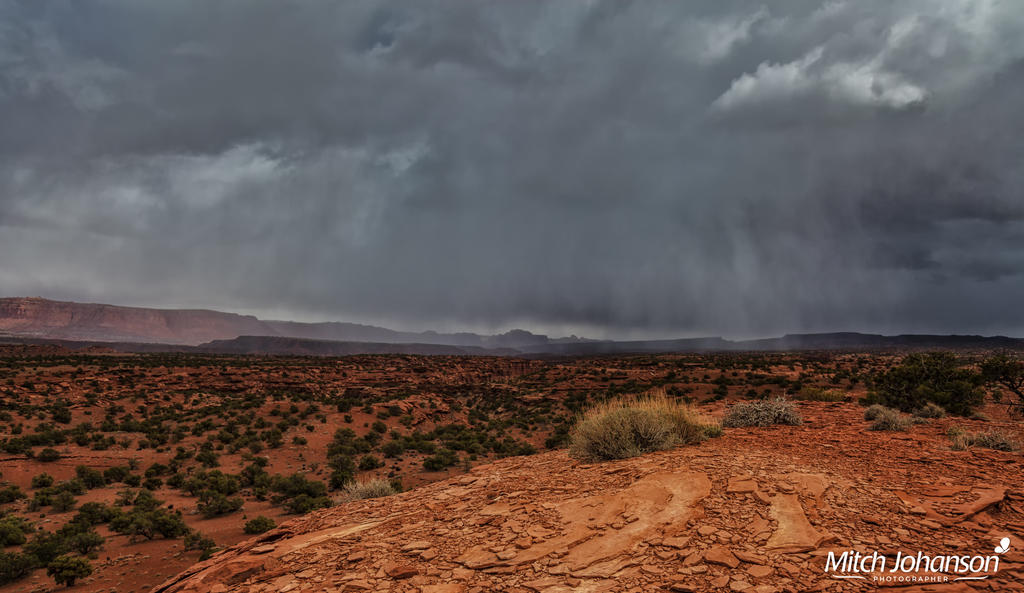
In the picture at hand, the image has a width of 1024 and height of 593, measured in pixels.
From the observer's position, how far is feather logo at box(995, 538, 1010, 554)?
14.4ft

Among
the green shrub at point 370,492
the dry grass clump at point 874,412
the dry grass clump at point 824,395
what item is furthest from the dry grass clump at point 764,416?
the dry grass clump at point 824,395

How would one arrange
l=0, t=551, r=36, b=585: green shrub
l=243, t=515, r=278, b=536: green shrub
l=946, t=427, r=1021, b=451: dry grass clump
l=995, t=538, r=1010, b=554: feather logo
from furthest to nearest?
1. l=243, t=515, r=278, b=536: green shrub
2. l=0, t=551, r=36, b=585: green shrub
3. l=946, t=427, r=1021, b=451: dry grass clump
4. l=995, t=538, r=1010, b=554: feather logo

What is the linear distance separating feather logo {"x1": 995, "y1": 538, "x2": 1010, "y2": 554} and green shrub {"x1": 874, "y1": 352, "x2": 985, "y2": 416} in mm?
18073

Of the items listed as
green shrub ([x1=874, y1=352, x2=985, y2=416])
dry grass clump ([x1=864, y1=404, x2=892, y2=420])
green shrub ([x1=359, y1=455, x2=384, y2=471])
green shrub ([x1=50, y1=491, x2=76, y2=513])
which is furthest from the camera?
green shrub ([x1=359, y1=455, x2=384, y2=471])

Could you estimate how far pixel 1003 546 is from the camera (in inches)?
175

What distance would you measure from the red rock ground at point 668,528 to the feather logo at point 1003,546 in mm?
56

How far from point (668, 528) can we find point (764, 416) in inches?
358

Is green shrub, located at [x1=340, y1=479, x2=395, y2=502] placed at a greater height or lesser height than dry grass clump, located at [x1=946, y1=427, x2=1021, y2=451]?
lesser

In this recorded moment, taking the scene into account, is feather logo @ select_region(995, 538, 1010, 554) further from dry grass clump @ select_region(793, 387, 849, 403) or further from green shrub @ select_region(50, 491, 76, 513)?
green shrub @ select_region(50, 491, 76, 513)

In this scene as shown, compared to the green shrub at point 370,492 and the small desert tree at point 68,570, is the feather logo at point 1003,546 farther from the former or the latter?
Result: the small desert tree at point 68,570

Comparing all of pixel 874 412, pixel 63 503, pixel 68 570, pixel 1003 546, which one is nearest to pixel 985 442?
pixel 874 412

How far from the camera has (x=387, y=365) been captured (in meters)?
75.8

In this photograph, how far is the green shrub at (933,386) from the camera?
754 inches

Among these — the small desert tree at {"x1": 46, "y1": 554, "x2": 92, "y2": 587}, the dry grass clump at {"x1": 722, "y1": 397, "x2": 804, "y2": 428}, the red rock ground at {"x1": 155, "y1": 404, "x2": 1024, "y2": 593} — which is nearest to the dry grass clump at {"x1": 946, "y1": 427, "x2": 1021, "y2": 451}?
the red rock ground at {"x1": 155, "y1": 404, "x2": 1024, "y2": 593}
